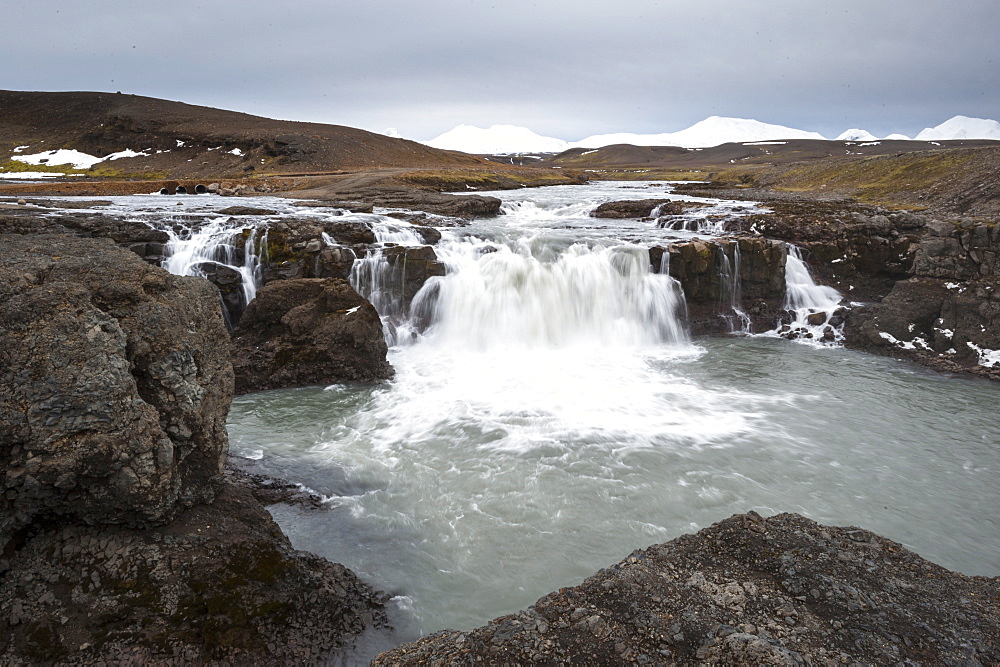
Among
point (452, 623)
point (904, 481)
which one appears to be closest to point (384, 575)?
point (452, 623)

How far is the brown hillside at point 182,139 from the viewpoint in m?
63.0

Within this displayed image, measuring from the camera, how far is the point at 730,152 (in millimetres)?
156125

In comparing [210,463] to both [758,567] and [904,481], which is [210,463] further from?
[904,481]

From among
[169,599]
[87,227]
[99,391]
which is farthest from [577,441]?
[87,227]

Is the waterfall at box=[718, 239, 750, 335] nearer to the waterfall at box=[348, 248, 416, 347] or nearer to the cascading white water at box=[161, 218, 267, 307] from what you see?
the waterfall at box=[348, 248, 416, 347]

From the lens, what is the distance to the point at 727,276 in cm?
1992

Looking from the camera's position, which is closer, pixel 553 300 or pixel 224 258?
pixel 224 258

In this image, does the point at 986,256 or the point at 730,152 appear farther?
the point at 730,152

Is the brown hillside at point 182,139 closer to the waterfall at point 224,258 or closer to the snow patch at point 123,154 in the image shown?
the snow patch at point 123,154

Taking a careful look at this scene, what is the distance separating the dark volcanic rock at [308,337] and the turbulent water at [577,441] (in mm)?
584

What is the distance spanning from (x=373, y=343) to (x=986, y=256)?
1778 cm

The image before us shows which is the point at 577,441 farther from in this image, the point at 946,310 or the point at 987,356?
the point at 946,310

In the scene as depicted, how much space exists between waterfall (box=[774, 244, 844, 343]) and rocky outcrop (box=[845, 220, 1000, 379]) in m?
0.65

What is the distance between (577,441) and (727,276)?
11.9 m
